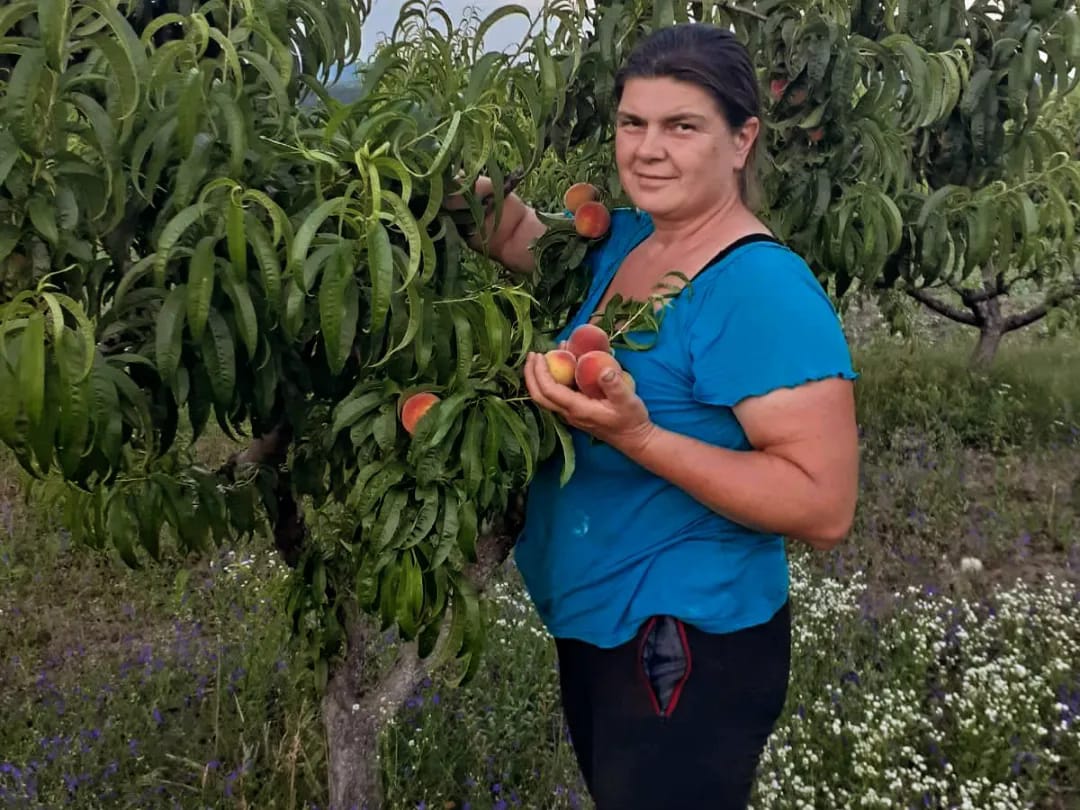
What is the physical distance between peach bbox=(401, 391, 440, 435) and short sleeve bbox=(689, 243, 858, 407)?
399 millimetres

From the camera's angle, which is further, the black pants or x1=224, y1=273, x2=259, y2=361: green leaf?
the black pants

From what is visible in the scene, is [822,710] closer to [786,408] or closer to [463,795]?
[463,795]

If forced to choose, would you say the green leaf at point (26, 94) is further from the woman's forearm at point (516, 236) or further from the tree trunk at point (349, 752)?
the tree trunk at point (349, 752)

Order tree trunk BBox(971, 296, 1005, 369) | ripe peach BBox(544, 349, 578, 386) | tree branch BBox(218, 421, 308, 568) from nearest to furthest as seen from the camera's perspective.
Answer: ripe peach BBox(544, 349, 578, 386), tree branch BBox(218, 421, 308, 568), tree trunk BBox(971, 296, 1005, 369)

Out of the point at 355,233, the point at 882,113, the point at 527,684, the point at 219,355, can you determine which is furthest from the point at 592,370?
the point at 527,684

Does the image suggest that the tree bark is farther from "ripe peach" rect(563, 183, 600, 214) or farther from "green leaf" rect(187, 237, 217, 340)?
"green leaf" rect(187, 237, 217, 340)

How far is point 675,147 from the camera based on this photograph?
136 centimetres

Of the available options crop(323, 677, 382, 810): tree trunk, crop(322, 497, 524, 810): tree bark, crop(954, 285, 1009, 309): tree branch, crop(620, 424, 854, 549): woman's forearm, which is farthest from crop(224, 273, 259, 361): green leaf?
crop(954, 285, 1009, 309): tree branch

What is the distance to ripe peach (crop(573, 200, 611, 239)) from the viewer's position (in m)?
1.64

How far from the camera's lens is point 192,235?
3.74 ft

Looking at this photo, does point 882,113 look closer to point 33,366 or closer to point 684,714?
point 684,714

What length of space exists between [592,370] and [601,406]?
55mm

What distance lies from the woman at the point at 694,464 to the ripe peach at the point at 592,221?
86 mm

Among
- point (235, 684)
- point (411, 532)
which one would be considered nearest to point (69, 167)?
point (411, 532)
